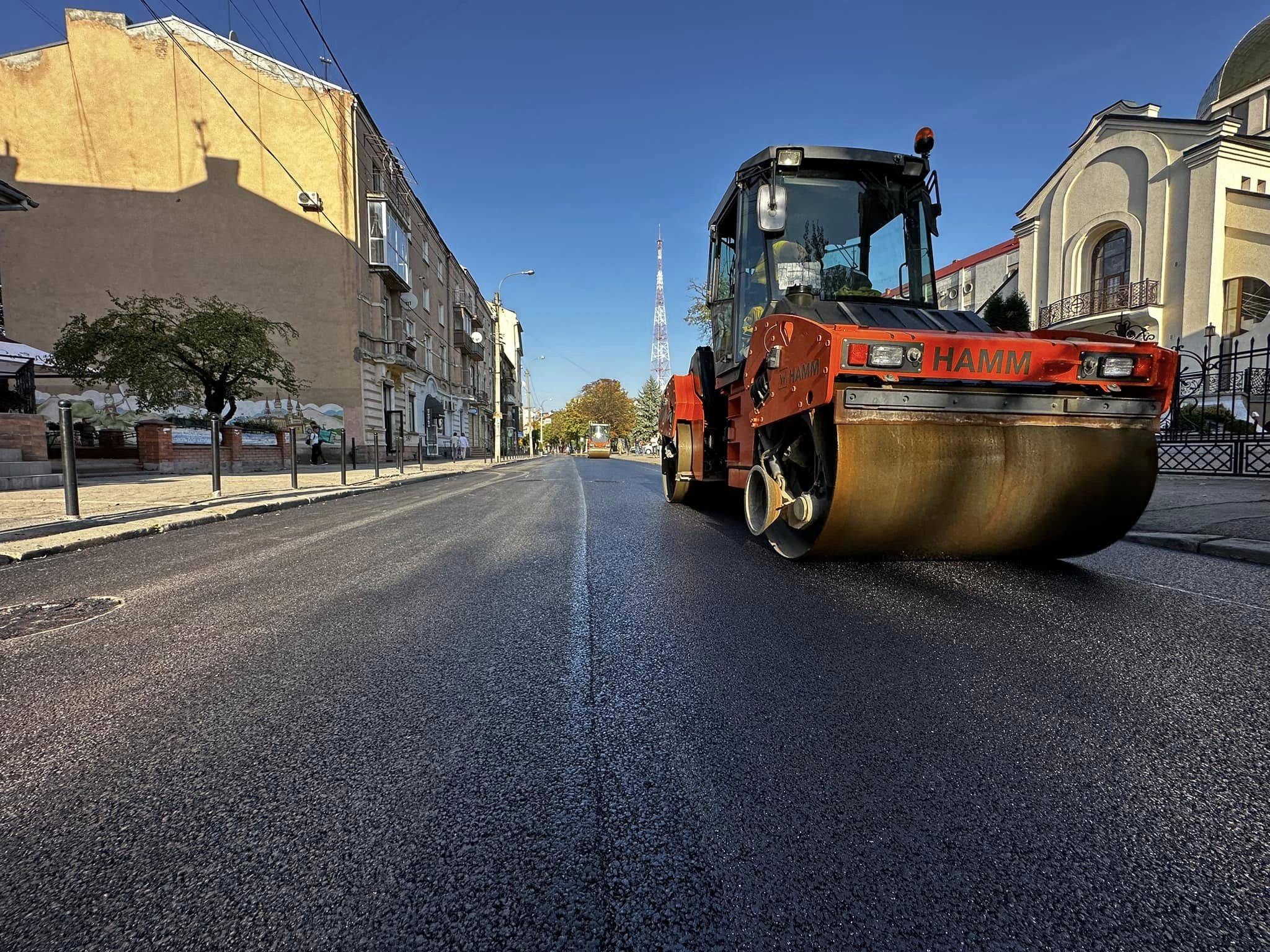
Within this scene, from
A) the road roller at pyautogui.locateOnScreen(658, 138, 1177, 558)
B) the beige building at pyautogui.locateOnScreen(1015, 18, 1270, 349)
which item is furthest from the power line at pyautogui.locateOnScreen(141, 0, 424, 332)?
the beige building at pyautogui.locateOnScreen(1015, 18, 1270, 349)

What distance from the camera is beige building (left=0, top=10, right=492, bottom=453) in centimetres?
2344

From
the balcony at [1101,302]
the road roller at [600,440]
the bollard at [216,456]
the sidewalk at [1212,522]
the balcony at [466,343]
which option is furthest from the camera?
the road roller at [600,440]

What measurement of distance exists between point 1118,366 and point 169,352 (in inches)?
816

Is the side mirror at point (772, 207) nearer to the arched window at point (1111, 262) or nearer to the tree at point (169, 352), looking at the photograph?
the tree at point (169, 352)

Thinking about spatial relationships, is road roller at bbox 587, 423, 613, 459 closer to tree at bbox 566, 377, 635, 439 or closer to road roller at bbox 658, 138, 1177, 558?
tree at bbox 566, 377, 635, 439

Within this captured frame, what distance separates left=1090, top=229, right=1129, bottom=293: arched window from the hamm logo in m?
29.1

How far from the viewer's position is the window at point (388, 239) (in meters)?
27.0

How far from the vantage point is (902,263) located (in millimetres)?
5191

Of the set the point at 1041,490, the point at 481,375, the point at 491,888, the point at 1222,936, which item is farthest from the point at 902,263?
the point at 481,375

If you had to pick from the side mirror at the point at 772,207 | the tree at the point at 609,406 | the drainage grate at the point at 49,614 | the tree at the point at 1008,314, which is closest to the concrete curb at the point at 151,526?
the drainage grate at the point at 49,614

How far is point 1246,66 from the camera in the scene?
91.0ft

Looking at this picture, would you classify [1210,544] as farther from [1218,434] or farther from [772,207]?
[1218,434]

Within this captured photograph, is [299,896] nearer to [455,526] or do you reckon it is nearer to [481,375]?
[455,526]

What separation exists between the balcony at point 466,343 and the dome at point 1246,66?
4413 centimetres
